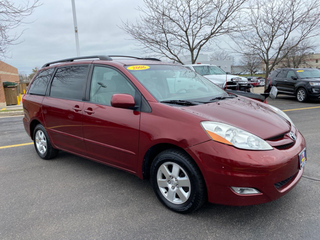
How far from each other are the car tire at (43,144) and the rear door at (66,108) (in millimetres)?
218

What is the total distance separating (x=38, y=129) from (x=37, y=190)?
4.92ft

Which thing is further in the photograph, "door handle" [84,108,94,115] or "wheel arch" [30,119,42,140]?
"wheel arch" [30,119,42,140]

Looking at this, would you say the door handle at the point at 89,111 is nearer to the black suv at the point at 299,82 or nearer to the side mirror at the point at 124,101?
the side mirror at the point at 124,101

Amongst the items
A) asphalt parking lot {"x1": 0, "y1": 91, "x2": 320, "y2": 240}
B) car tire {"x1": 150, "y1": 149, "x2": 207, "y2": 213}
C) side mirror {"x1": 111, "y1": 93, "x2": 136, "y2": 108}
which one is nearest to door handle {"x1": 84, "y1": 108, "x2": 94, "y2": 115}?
side mirror {"x1": 111, "y1": 93, "x2": 136, "y2": 108}

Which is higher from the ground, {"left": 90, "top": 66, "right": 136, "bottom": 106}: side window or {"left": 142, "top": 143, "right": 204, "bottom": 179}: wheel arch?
{"left": 90, "top": 66, "right": 136, "bottom": 106}: side window

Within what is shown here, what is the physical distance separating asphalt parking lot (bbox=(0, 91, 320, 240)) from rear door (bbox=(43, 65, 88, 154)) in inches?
21.4

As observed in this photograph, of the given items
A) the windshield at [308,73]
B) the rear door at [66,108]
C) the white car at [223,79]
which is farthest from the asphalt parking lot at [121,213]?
the windshield at [308,73]

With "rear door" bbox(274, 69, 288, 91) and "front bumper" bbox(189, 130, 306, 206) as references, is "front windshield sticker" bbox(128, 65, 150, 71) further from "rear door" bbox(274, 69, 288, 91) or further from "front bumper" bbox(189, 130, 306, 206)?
"rear door" bbox(274, 69, 288, 91)

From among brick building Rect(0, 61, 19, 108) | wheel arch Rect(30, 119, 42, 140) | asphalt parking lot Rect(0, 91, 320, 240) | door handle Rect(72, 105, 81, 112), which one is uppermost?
Answer: door handle Rect(72, 105, 81, 112)

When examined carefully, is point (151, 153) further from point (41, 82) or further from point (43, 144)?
point (41, 82)

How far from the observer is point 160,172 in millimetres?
2793

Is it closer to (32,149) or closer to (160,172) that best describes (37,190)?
(160,172)

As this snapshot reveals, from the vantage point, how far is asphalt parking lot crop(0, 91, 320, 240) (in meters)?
2.41

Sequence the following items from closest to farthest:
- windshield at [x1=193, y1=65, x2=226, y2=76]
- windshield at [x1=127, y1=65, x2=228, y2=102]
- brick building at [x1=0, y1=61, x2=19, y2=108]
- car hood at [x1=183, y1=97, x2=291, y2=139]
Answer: car hood at [x1=183, y1=97, x2=291, y2=139] → windshield at [x1=127, y1=65, x2=228, y2=102] → windshield at [x1=193, y1=65, x2=226, y2=76] → brick building at [x1=0, y1=61, x2=19, y2=108]
